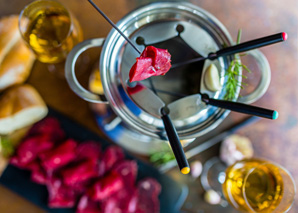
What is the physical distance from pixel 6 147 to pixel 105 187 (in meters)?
0.44

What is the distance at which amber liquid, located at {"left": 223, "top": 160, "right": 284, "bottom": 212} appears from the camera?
1.06 metres

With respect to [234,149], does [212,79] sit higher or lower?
higher

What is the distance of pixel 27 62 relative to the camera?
1.18 m

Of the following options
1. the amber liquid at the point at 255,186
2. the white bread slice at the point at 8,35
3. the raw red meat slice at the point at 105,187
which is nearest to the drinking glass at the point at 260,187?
the amber liquid at the point at 255,186

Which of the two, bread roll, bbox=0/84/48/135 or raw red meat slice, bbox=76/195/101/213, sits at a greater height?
bread roll, bbox=0/84/48/135

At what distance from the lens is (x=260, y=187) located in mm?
1108

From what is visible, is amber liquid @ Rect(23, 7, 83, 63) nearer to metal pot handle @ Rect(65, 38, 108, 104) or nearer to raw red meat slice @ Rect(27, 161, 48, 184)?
metal pot handle @ Rect(65, 38, 108, 104)

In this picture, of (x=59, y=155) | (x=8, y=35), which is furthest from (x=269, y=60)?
(x=8, y=35)

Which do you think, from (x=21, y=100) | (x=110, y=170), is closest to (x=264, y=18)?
(x=110, y=170)

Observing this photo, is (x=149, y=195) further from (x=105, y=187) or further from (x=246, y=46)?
(x=246, y=46)

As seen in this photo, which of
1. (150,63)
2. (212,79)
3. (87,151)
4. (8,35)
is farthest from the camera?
(87,151)

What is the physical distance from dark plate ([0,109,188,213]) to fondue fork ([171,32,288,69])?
577mm

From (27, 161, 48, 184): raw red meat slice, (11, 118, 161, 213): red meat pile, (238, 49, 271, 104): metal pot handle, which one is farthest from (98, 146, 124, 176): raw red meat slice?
(238, 49, 271, 104): metal pot handle

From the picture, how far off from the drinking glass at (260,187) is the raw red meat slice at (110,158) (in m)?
0.46
